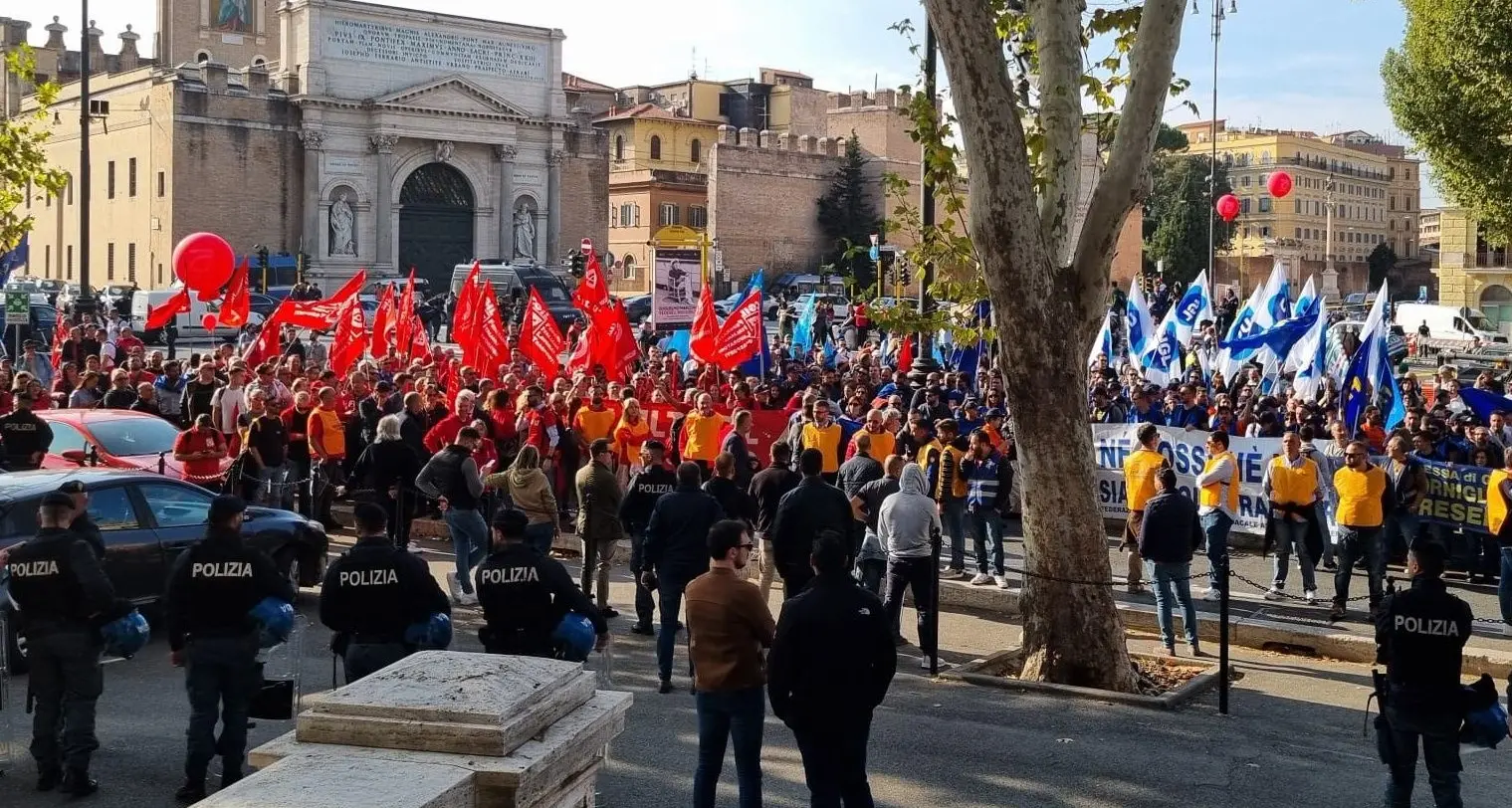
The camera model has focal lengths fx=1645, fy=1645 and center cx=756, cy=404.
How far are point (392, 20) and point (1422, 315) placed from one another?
37.4m

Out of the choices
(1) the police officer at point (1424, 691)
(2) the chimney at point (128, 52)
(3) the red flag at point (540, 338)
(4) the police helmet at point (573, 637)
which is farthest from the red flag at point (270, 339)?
(2) the chimney at point (128, 52)

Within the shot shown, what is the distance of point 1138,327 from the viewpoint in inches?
1066

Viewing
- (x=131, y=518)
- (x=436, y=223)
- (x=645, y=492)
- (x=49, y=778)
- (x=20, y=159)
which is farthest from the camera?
(x=436, y=223)

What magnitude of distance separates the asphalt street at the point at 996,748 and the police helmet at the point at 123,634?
748 millimetres

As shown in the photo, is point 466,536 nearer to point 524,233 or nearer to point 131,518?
point 131,518

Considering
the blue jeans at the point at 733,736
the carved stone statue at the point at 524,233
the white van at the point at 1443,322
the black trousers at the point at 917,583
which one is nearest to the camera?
the blue jeans at the point at 733,736

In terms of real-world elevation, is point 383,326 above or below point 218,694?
above

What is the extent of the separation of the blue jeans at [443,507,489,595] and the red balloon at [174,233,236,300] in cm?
1524

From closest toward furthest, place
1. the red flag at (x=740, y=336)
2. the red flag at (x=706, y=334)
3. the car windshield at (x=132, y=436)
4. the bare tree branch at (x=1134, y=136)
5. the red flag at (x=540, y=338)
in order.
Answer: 1. the bare tree branch at (x=1134, y=136)
2. the car windshield at (x=132, y=436)
3. the red flag at (x=706, y=334)
4. the red flag at (x=740, y=336)
5. the red flag at (x=540, y=338)

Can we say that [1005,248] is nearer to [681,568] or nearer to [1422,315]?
[681,568]

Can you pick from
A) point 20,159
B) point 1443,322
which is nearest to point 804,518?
point 20,159

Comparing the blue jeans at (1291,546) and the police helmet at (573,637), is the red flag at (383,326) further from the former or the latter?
the police helmet at (573,637)

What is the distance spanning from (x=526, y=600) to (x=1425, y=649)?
4.45 metres

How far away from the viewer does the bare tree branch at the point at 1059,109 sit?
1108cm
